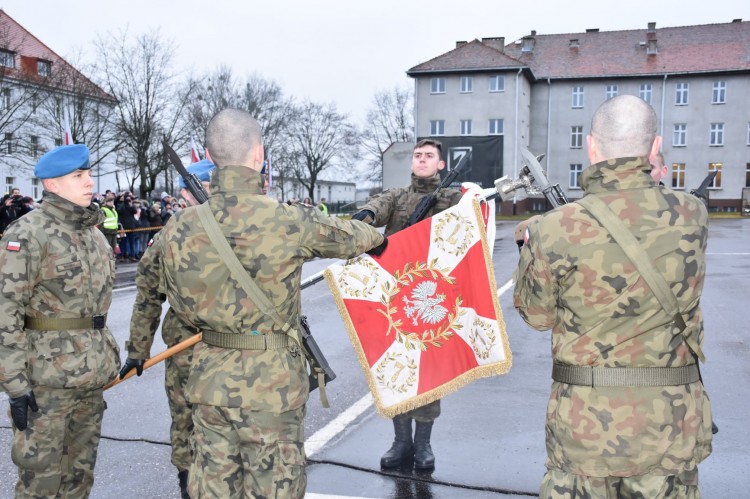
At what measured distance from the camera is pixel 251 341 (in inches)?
117

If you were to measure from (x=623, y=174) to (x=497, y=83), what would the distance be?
48771 millimetres

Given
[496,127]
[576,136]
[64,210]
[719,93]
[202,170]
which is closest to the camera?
[64,210]

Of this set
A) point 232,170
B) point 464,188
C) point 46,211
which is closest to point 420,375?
point 464,188

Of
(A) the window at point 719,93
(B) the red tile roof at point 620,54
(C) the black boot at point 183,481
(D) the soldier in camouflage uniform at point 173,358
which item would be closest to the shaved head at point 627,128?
(D) the soldier in camouflage uniform at point 173,358

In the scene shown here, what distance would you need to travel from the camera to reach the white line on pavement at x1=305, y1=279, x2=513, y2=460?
193 inches

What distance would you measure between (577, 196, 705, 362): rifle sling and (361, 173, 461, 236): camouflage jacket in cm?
221

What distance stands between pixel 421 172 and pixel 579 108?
50.2 m

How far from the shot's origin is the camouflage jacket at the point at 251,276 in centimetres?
291

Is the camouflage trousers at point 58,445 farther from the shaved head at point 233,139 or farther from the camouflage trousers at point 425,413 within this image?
the camouflage trousers at point 425,413

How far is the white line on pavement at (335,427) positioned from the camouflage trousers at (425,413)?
737mm

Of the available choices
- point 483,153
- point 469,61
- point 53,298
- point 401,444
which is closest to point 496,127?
point 469,61

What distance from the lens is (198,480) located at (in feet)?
9.53

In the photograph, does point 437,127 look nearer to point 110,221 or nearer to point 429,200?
point 110,221

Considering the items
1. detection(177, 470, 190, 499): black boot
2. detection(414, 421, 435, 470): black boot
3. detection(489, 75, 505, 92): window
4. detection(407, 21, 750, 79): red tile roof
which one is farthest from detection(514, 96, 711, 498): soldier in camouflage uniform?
detection(489, 75, 505, 92): window
